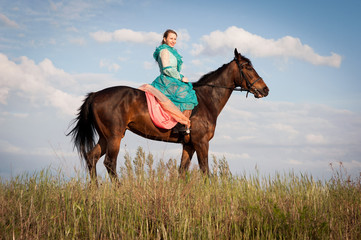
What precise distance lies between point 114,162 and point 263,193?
2806mm

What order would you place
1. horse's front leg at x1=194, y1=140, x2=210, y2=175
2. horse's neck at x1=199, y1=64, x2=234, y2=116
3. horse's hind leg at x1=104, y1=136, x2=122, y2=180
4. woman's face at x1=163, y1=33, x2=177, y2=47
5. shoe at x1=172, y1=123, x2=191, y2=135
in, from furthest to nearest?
1. horse's neck at x1=199, y1=64, x2=234, y2=116
2. woman's face at x1=163, y1=33, x2=177, y2=47
3. shoe at x1=172, y1=123, x2=191, y2=135
4. horse's front leg at x1=194, y1=140, x2=210, y2=175
5. horse's hind leg at x1=104, y1=136, x2=122, y2=180

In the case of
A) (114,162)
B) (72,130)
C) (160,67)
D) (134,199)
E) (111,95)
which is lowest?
(134,199)

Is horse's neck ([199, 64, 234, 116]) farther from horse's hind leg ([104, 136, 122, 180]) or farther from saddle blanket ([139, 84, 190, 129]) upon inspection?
horse's hind leg ([104, 136, 122, 180])

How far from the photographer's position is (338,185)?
6648 mm

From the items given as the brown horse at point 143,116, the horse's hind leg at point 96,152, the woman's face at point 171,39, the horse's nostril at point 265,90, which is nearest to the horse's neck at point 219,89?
the brown horse at point 143,116

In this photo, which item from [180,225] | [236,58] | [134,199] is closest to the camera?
[180,225]

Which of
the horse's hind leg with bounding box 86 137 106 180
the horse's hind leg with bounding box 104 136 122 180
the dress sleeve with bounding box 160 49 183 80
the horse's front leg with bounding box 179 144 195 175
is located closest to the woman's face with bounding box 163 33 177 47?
the dress sleeve with bounding box 160 49 183 80

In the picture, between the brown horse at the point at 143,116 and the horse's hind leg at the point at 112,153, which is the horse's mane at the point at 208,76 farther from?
the horse's hind leg at the point at 112,153

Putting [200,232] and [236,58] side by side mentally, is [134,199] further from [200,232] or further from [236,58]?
[236,58]

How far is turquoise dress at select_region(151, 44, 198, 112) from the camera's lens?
7109 millimetres

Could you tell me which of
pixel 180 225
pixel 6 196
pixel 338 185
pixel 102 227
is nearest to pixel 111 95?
pixel 6 196

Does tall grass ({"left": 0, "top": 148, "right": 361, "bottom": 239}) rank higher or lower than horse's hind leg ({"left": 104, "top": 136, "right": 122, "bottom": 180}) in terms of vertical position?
lower

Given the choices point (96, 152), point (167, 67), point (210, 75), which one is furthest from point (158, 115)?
point (210, 75)

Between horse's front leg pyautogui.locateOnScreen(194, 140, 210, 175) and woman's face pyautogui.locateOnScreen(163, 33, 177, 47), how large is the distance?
2.19m
